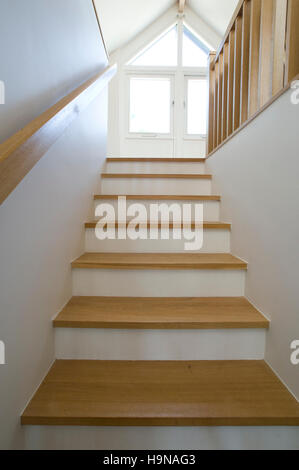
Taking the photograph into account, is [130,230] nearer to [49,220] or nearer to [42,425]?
[49,220]

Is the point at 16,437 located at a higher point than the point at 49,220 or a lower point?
lower

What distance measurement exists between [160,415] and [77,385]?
0.30 meters

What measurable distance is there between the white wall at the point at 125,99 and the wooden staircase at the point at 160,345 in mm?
3581

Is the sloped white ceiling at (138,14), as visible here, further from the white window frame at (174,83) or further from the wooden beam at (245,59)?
the wooden beam at (245,59)

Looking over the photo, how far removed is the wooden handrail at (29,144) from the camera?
58 cm

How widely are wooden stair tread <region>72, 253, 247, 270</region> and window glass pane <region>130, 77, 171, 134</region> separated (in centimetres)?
388

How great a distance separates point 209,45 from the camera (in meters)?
4.81

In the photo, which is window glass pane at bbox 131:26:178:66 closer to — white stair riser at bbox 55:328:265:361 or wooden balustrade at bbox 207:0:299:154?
wooden balustrade at bbox 207:0:299:154

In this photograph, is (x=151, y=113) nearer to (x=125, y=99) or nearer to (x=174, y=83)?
(x=125, y=99)

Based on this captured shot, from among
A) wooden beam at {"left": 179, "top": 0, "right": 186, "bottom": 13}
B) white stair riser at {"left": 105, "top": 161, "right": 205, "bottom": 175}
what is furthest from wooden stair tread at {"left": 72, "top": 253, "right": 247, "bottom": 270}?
wooden beam at {"left": 179, "top": 0, "right": 186, "bottom": 13}

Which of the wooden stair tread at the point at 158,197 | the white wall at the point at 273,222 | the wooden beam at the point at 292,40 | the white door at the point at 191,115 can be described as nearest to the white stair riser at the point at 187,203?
the wooden stair tread at the point at 158,197

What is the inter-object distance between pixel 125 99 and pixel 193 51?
151 cm

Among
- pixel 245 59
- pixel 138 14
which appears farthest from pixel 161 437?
pixel 138 14

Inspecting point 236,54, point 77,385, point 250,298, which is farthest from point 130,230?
point 236,54
